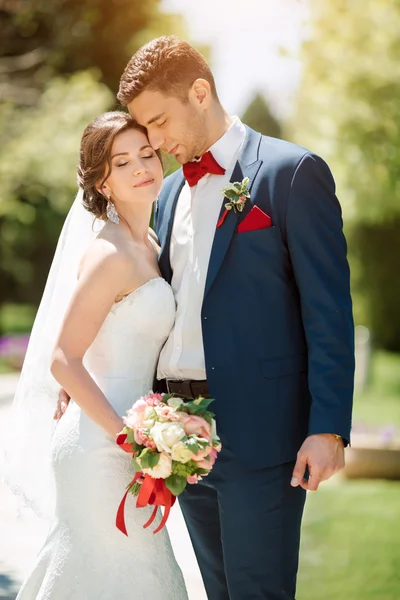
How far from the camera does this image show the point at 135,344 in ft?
11.8

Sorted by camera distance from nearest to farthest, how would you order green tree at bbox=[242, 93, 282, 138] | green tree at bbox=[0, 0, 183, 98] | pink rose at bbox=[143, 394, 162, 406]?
pink rose at bbox=[143, 394, 162, 406], green tree at bbox=[0, 0, 183, 98], green tree at bbox=[242, 93, 282, 138]

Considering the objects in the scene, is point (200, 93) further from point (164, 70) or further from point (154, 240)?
point (154, 240)

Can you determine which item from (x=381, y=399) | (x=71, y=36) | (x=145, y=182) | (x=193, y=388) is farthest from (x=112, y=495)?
(x=71, y=36)

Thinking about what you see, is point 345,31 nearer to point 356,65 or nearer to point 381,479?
point 356,65

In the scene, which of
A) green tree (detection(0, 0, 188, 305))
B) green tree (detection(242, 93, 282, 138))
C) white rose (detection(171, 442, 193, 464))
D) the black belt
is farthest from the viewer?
green tree (detection(242, 93, 282, 138))

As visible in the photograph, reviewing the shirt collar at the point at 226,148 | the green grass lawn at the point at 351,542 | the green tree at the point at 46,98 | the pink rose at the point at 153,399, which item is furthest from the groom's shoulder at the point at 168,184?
the green tree at the point at 46,98

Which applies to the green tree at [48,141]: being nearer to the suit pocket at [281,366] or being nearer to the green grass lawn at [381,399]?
the green grass lawn at [381,399]

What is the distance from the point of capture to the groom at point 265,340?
3.16 metres

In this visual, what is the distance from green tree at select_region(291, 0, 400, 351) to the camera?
1138cm

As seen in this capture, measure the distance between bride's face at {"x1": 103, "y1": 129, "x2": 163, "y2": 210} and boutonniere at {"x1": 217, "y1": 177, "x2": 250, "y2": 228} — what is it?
1.44ft

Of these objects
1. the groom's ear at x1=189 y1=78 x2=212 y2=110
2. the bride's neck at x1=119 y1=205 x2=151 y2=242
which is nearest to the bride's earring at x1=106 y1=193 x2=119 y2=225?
the bride's neck at x1=119 y1=205 x2=151 y2=242

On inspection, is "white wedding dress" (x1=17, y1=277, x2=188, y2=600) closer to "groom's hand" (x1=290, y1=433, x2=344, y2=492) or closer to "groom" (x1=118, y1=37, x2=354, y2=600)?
"groom" (x1=118, y1=37, x2=354, y2=600)

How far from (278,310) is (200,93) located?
2.80ft

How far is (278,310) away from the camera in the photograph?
3254 mm
